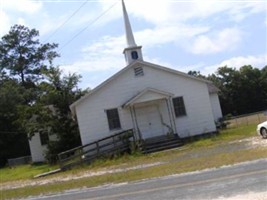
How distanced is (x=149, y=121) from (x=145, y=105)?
1135 mm

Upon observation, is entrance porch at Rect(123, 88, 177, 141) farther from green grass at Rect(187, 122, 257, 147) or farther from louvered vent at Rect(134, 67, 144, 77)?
green grass at Rect(187, 122, 257, 147)

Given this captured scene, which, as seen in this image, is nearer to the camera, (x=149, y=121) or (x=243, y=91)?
(x=149, y=121)

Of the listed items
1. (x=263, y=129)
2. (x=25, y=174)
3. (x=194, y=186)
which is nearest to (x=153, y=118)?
(x=25, y=174)

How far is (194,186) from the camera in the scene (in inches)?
518

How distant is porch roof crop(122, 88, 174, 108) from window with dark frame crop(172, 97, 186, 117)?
1481 mm

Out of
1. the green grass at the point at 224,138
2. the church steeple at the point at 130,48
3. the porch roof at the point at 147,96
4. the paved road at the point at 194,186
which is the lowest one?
the paved road at the point at 194,186

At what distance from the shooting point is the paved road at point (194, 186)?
11500 millimetres

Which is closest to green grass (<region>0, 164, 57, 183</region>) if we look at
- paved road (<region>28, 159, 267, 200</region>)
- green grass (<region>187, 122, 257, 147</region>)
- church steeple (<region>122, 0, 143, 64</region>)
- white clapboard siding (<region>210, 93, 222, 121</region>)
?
church steeple (<region>122, 0, 143, 64</region>)

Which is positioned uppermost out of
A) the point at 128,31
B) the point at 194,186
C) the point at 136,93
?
the point at 128,31

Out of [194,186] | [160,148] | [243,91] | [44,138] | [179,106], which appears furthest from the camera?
[243,91]

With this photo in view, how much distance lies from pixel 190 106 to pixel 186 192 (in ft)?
72.8

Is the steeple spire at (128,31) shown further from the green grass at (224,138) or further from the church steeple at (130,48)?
the green grass at (224,138)

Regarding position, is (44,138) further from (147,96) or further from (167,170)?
(167,170)

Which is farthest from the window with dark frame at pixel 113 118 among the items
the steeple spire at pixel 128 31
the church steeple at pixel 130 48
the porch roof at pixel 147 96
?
the steeple spire at pixel 128 31
